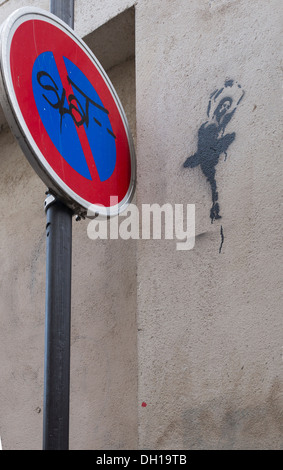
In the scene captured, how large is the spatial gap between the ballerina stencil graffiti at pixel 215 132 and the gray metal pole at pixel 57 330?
86cm

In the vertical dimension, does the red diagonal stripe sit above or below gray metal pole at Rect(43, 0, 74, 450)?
above

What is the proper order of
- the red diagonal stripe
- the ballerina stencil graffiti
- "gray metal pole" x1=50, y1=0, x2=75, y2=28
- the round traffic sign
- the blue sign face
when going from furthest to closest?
the ballerina stencil graffiti → "gray metal pole" x1=50, y1=0, x2=75, y2=28 → the red diagonal stripe → the blue sign face → the round traffic sign

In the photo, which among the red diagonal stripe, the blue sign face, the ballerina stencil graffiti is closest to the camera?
the blue sign face

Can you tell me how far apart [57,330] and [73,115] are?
2.90ft

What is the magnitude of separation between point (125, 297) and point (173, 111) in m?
1.04

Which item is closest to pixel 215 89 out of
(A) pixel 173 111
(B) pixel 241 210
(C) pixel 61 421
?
(A) pixel 173 111

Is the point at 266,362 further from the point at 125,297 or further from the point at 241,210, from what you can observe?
the point at 125,297

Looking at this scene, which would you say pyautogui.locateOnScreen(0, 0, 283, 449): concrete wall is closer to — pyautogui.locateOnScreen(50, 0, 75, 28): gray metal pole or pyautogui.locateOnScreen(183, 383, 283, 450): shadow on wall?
pyautogui.locateOnScreen(183, 383, 283, 450): shadow on wall

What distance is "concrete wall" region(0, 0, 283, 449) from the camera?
2.66 metres

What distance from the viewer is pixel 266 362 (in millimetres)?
2574

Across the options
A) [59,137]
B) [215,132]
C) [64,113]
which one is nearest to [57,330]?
[59,137]

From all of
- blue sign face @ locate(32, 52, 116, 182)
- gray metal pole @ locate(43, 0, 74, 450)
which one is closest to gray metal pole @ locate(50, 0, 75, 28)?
blue sign face @ locate(32, 52, 116, 182)

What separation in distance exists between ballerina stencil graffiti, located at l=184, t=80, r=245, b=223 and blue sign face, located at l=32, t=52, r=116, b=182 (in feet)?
1.50

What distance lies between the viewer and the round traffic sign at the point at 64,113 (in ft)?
7.63
